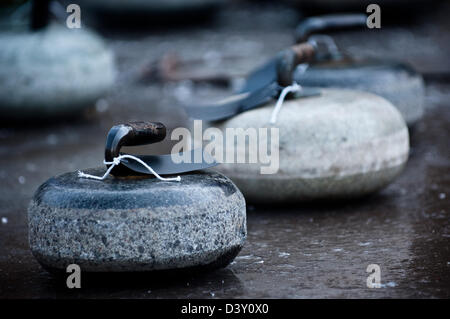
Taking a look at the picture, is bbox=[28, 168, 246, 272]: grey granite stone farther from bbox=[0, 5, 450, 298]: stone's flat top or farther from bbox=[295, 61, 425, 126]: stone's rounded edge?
bbox=[295, 61, 425, 126]: stone's rounded edge

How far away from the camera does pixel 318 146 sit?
5121mm

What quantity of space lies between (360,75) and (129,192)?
3590 mm

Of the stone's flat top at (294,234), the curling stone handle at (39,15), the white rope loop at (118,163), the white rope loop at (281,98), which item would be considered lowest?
the stone's flat top at (294,234)

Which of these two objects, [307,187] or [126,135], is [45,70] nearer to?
[307,187]

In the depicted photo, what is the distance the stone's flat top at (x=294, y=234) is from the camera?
12.3 ft

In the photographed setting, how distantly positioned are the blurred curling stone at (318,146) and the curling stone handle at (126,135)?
131cm

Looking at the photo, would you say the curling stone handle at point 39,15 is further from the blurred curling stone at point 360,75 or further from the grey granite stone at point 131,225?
the grey granite stone at point 131,225

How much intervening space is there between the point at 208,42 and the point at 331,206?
8847mm
